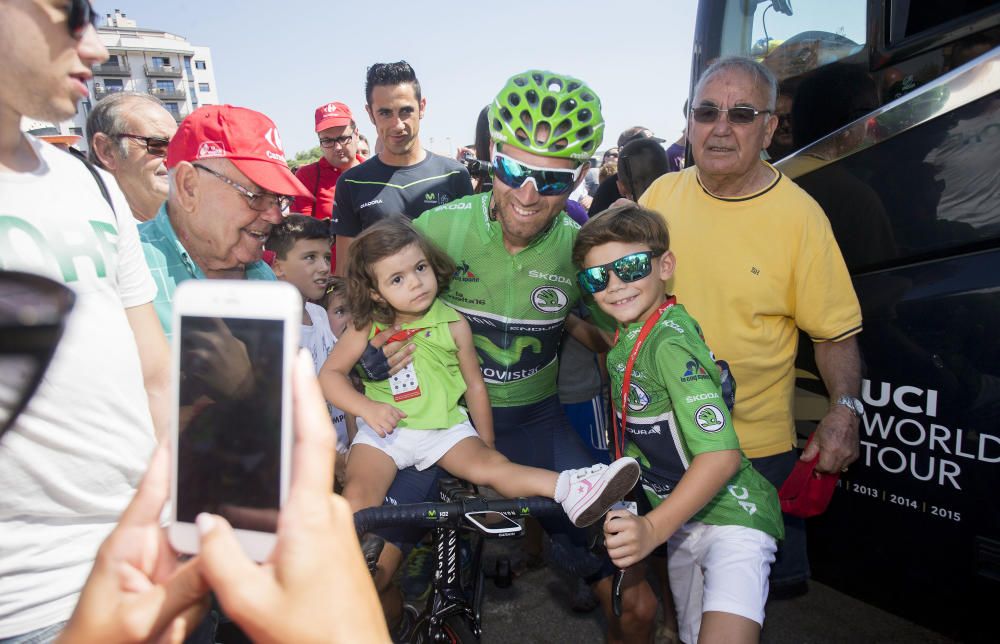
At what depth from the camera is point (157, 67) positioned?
3110 inches

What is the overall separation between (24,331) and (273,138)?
1881mm

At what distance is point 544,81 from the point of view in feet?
8.63

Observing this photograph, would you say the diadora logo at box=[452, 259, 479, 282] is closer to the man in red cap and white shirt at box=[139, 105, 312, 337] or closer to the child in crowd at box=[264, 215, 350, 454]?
the man in red cap and white shirt at box=[139, 105, 312, 337]

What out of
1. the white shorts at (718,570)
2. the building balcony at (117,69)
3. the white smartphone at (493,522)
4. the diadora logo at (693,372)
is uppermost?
the building balcony at (117,69)

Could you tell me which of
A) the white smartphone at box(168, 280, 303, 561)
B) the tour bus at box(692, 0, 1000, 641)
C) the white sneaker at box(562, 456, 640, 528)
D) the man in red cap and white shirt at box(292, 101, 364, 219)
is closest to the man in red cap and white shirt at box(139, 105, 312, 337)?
the white smartphone at box(168, 280, 303, 561)

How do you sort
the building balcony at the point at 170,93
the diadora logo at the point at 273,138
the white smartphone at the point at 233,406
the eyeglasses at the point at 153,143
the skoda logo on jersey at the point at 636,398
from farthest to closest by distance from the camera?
the building balcony at the point at 170,93, the eyeglasses at the point at 153,143, the diadora logo at the point at 273,138, the skoda logo on jersey at the point at 636,398, the white smartphone at the point at 233,406

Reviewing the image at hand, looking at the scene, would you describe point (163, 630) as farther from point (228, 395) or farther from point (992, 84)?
point (992, 84)

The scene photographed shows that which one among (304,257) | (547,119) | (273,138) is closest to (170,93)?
(304,257)

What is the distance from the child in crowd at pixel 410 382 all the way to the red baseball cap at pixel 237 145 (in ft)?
1.57

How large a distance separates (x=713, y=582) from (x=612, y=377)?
0.81m

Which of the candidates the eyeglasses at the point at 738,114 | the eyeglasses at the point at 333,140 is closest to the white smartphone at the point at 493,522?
the eyeglasses at the point at 738,114

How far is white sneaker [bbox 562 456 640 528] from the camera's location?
5.62 ft

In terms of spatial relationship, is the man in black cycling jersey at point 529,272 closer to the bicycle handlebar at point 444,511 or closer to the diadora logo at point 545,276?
the diadora logo at point 545,276

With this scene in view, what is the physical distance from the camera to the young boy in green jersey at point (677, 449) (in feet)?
6.01
